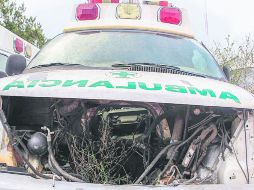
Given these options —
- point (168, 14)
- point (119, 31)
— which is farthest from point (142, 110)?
point (168, 14)

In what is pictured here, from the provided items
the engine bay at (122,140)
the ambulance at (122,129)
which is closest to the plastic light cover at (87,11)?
the ambulance at (122,129)

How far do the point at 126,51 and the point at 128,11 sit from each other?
842mm

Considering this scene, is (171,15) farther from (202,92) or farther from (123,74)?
(202,92)

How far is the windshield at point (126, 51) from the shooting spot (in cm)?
409

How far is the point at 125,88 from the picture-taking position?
2967 millimetres

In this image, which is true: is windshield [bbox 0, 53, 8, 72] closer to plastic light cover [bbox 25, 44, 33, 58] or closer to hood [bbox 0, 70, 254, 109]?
plastic light cover [bbox 25, 44, 33, 58]

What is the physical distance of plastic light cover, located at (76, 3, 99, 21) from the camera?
4.88m

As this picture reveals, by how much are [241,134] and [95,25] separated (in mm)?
2060

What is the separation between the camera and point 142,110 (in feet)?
11.6

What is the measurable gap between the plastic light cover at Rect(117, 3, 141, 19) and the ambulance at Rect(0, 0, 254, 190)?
98 centimetres

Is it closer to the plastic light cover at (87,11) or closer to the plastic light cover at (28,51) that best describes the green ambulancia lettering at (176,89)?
the plastic light cover at (87,11)

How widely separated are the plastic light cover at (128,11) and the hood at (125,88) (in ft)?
5.15

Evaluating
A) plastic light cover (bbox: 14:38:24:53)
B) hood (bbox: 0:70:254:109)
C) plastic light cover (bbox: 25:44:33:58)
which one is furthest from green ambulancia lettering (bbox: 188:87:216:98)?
plastic light cover (bbox: 25:44:33:58)

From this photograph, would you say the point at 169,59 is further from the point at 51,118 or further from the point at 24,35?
the point at 24,35
